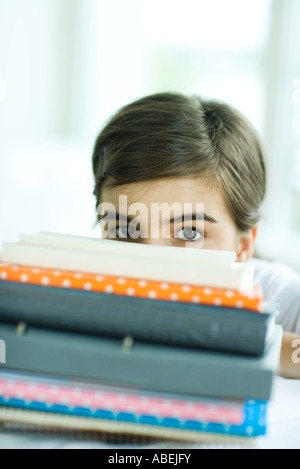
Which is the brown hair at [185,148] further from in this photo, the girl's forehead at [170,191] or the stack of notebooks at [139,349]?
the stack of notebooks at [139,349]

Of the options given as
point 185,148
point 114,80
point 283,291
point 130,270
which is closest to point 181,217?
point 185,148

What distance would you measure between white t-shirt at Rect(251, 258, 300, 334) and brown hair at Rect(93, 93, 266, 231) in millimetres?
124

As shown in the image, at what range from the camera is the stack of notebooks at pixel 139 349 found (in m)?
0.45

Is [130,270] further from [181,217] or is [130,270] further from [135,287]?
[181,217]

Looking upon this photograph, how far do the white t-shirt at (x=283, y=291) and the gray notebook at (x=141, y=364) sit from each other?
54 cm

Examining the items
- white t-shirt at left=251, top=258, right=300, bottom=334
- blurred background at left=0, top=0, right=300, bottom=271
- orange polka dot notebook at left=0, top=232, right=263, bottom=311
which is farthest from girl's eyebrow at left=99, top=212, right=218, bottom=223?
blurred background at left=0, top=0, right=300, bottom=271

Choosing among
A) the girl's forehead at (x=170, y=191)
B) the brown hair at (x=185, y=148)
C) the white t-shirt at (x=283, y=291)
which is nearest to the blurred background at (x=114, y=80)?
the white t-shirt at (x=283, y=291)

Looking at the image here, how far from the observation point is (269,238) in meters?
1.67

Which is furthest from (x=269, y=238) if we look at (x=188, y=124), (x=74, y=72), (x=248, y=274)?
(x=74, y=72)

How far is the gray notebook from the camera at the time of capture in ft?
1.44

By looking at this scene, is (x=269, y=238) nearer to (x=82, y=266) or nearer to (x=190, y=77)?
(x=190, y=77)

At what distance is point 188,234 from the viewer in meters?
0.92

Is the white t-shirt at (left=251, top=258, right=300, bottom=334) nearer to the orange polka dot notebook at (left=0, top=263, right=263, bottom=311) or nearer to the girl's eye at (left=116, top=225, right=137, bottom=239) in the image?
the girl's eye at (left=116, top=225, right=137, bottom=239)
